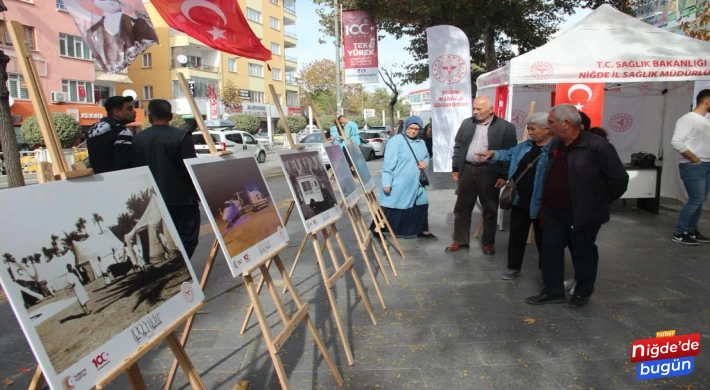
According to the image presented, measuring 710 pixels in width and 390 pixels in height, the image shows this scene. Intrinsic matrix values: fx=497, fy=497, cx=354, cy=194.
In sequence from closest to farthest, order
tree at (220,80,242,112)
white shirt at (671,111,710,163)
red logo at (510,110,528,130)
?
white shirt at (671,111,710,163), red logo at (510,110,528,130), tree at (220,80,242,112)

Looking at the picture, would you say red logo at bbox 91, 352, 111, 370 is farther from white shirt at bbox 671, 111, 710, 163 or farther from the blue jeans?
the blue jeans

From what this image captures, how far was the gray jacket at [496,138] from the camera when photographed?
5.45 m

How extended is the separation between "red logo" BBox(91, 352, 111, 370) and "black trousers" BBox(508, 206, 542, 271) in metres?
3.80

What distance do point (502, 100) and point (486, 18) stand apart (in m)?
7.06

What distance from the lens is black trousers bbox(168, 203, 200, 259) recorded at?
397 centimetres

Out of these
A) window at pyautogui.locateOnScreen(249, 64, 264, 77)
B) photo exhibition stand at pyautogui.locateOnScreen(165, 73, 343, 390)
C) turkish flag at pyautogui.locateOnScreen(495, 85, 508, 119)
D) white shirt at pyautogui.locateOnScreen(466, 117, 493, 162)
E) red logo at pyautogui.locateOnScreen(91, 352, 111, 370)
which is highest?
window at pyautogui.locateOnScreen(249, 64, 264, 77)

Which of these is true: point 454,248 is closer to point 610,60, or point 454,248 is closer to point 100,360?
point 610,60

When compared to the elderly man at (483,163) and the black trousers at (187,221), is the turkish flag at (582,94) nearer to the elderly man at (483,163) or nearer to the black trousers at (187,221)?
the elderly man at (483,163)

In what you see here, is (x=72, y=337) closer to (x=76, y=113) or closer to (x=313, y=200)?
(x=313, y=200)

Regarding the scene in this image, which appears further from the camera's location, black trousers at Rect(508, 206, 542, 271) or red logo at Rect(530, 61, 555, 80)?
red logo at Rect(530, 61, 555, 80)

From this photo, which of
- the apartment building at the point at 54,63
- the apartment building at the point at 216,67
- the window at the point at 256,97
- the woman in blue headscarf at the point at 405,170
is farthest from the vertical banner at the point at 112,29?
the window at the point at 256,97

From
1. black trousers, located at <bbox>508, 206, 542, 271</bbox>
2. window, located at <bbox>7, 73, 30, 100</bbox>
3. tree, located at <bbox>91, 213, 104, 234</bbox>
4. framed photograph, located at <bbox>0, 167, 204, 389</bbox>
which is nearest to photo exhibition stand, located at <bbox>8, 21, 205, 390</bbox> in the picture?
framed photograph, located at <bbox>0, 167, 204, 389</bbox>

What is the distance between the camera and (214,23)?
4.04 m

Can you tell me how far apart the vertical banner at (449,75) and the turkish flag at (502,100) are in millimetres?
1742
